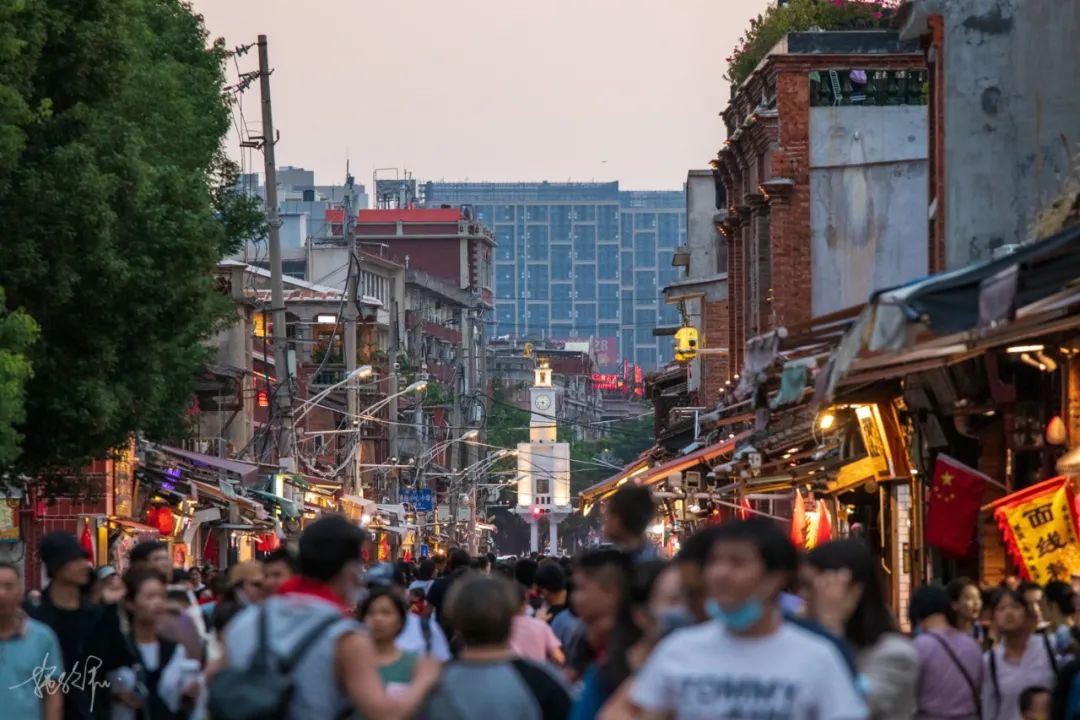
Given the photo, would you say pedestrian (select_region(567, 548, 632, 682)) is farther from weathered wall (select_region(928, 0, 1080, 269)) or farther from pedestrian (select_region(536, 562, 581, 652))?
weathered wall (select_region(928, 0, 1080, 269))

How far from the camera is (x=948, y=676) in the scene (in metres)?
12.0

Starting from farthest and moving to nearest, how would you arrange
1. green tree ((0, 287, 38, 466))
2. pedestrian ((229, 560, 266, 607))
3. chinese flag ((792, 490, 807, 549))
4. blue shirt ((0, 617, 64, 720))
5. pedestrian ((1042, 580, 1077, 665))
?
chinese flag ((792, 490, 807, 549)), green tree ((0, 287, 38, 466)), pedestrian ((1042, 580, 1077, 665)), pedestrian ((229, 560, 266, 607)), blue shirt ((0, 617, 64, 720))

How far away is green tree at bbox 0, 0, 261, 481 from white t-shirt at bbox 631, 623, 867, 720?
18.7 meters

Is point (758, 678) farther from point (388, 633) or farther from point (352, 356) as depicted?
point (352, 356)

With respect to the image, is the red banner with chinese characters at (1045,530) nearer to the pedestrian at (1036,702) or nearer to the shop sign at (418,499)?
the pedestrian at (1036,702)

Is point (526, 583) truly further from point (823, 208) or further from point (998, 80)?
point (823, 208)

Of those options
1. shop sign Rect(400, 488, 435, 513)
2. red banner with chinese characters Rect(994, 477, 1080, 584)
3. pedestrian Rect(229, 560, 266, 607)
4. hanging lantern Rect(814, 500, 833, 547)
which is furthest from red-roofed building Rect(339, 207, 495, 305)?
pedestrian Rect(229, 560, 266, 607)

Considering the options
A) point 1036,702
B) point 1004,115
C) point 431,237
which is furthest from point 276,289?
point 431,237

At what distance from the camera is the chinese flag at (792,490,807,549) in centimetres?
3247

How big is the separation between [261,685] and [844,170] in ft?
107

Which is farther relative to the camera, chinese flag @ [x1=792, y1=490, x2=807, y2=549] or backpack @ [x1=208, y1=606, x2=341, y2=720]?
chinese flag @ [x1=792, y1=490, x2=807, y2=549]

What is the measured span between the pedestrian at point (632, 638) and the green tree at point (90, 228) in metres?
16.6

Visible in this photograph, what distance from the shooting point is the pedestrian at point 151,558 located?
13625 millimetres

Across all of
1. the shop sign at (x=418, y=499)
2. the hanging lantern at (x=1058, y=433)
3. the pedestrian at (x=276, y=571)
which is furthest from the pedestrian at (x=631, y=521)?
the shop sign at (x=418, y=499)
